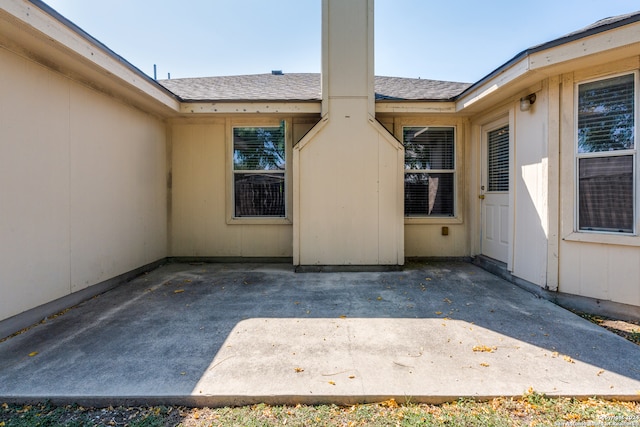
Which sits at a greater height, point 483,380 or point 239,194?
point 239,194

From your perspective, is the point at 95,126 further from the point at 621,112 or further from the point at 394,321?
the point at 621,112

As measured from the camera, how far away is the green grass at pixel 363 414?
1681mm

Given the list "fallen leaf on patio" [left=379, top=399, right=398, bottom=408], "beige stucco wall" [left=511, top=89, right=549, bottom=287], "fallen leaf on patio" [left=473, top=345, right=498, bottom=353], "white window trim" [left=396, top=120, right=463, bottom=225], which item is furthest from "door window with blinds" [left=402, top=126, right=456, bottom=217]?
"fallen leaf on patio" [left=379, top=399, right=398, bottom=408]

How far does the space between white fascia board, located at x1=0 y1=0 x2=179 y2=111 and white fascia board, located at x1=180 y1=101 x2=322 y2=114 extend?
2.10ft

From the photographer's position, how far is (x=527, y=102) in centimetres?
389

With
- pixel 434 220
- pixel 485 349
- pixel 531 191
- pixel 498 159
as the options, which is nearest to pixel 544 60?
pixel 531 191

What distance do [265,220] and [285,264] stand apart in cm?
94

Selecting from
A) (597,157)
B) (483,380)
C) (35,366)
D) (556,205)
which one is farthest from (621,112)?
(35,366)

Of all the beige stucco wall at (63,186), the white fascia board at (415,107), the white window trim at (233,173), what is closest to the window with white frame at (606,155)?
the white fascia board at (415,107)

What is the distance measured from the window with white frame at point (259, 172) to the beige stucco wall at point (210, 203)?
0.44 feet

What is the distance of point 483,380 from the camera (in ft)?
6.59

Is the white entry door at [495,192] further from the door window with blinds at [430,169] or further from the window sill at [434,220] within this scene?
the door window with blinds at [430,169]

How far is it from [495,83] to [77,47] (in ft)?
16.8

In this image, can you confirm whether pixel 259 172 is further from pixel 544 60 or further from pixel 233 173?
pixel 544 60
